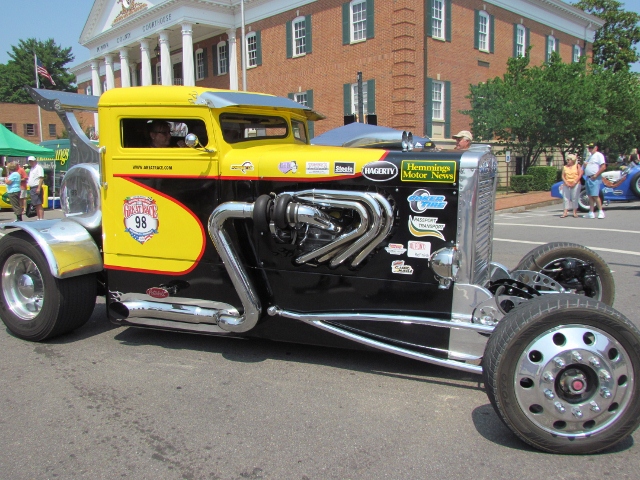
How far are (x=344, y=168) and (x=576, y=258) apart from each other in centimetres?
225

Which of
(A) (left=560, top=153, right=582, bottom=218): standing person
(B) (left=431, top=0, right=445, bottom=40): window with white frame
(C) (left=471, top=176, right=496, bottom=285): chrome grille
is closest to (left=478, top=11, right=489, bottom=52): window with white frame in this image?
(B) (left=431, top=0, right=445, bottom=40): window with white frame

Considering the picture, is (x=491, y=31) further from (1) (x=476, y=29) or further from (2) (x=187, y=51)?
(2) (x=187, y=51)

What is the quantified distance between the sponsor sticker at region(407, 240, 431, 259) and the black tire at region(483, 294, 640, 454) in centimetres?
83

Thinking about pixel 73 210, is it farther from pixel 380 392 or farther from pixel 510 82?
pixel 510 82

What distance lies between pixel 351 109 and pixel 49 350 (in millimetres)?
20109

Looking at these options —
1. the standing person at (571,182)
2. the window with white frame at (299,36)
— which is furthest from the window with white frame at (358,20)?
the standing person at (571,182)

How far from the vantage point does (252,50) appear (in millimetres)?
27453

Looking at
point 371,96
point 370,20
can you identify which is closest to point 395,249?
point 371,96

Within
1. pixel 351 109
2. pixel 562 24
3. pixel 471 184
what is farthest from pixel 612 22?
pixel 471 184

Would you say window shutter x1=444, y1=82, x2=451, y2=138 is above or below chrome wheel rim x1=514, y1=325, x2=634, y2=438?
above

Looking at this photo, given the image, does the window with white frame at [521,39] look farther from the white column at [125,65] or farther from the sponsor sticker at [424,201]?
the sponsor sticker at [424,201]

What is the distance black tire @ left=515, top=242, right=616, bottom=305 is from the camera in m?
4.46

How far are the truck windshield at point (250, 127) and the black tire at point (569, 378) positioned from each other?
2.47 meters

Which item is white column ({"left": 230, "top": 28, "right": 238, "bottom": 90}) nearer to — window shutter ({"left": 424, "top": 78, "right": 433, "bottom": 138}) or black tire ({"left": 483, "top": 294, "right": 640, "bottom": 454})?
window shutter ({"left": 424, "top": 78, "right": 433, "bottom": 138})
